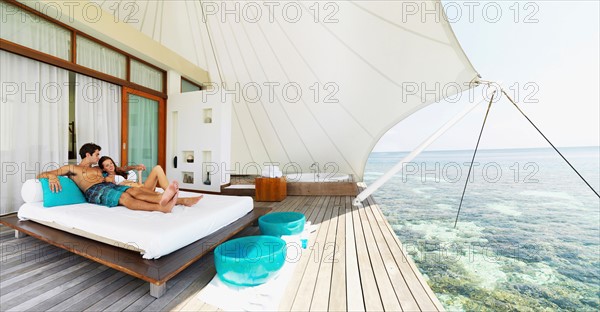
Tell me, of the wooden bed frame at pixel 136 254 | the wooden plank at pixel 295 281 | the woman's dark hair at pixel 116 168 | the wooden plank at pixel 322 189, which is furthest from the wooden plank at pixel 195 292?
the wooden plank at pixel 322 189

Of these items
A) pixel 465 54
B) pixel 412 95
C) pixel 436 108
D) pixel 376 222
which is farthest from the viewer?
pixel 436 108

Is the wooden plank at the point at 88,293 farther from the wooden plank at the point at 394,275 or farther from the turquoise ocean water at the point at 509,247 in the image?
the turquoise ocean water at the point at 509,247

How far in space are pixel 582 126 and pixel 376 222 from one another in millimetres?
18861

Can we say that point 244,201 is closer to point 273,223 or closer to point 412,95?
point 273,223

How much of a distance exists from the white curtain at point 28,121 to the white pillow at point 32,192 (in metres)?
0.97

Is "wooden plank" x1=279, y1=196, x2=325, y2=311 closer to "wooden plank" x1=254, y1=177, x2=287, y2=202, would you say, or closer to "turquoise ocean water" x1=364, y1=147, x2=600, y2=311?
"turquoise ocean water" x1=364, y1=147, x2=600, y2=311

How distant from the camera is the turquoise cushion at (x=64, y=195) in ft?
6.86

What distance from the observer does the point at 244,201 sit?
8.39 feet

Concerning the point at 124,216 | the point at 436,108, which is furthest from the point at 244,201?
the point at 436,108

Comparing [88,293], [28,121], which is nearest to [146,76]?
[28,121]

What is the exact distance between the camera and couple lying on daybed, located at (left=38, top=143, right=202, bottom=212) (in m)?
2.04

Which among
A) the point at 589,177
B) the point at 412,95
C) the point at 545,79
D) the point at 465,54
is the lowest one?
the point at 589,177

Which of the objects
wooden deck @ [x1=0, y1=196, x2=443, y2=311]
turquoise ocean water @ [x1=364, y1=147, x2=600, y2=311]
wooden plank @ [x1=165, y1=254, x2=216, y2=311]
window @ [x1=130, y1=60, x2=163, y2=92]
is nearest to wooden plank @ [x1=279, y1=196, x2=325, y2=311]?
wooden deck @ [x1=0, y1=196, x2=443, y2=311]

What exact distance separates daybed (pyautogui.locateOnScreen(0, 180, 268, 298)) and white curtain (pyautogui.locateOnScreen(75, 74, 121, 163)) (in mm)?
1547
